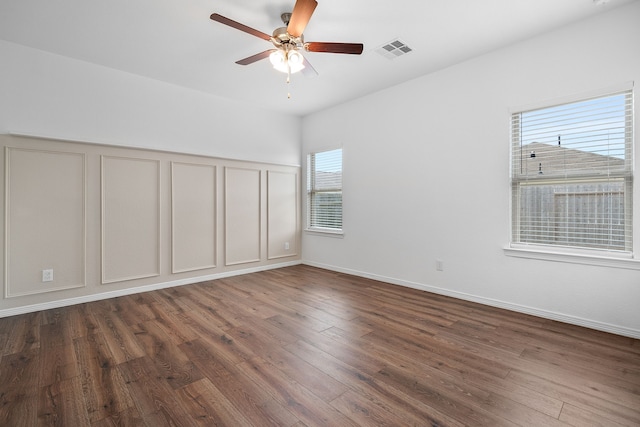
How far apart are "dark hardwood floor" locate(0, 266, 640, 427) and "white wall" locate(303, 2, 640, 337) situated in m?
0.34

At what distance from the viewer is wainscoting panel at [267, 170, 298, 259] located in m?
5.25

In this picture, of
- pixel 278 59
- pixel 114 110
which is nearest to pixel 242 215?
pixel 114 110

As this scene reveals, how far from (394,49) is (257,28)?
57.6 inches

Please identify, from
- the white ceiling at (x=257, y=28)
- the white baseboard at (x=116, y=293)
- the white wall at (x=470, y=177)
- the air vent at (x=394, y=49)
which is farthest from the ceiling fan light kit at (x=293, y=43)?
the white baseboard at (x=116, y=293)

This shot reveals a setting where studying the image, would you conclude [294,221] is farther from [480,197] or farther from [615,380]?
[615,380]

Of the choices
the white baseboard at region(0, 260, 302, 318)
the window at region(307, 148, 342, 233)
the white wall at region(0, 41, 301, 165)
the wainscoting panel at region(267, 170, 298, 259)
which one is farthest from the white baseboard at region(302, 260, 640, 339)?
the white wall at region(0, 41, 301, 165)

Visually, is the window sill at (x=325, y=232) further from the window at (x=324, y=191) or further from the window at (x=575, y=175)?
the window at (x=575, y=175)

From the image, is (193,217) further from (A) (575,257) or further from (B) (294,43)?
(A) (575,257)

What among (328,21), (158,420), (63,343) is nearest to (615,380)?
(158,420)

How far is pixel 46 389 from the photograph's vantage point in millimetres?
1828

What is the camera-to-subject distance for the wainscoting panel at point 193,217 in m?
4.16

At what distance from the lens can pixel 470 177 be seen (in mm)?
3439

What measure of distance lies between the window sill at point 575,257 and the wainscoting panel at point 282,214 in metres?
3.52

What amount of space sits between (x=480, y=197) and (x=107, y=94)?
15.4 ft
